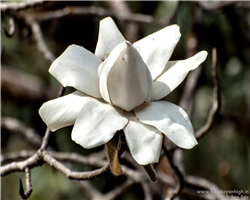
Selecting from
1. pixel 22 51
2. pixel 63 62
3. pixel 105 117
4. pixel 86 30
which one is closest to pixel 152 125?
pixel 105 117

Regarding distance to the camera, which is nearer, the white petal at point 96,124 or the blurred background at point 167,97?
the white petal at point 96,124

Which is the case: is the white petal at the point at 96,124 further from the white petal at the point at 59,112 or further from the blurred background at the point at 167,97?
the blurred background at the point at 167,97

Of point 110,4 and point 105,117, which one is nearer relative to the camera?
point 105,117

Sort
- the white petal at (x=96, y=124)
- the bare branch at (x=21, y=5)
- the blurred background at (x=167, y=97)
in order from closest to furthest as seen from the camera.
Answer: the white petal at (x=96, y=124)
the bare branch at (x=21, y=5)
the blurred background at (x=167, y=97)

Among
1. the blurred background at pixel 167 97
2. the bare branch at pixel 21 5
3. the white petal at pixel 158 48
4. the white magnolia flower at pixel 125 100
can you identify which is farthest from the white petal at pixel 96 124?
the blurred background at pixel 167 97

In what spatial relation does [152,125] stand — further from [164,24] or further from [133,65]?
[164,24]

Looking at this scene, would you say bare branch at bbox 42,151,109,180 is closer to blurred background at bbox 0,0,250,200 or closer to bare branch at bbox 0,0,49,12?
bare branch at bbox 0,0,49,12
